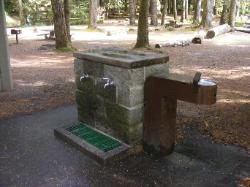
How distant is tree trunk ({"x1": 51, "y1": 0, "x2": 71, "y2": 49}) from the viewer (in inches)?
598

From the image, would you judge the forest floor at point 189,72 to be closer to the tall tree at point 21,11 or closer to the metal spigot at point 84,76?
the metal spigot at point 84,76

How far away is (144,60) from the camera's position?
4.64 metres

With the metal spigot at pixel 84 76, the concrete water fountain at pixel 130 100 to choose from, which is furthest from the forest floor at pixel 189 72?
the metal spigot at pixel 84 76

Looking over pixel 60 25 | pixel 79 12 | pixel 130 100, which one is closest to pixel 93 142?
pixel 130 100

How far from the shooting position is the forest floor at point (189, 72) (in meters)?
6.09

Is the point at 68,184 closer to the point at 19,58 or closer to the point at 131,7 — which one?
the point at 19,58

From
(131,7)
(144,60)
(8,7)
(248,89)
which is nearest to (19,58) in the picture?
(248,89)

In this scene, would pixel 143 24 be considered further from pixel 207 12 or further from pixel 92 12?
pixel 92 12

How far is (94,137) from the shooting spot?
5223 mm

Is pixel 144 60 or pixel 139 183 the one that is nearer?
pixel 139 183

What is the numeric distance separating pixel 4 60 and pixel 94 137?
4.63 meters

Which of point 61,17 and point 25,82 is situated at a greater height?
point 61,17

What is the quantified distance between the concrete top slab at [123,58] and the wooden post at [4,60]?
154 inches

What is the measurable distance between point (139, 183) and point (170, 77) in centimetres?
151
